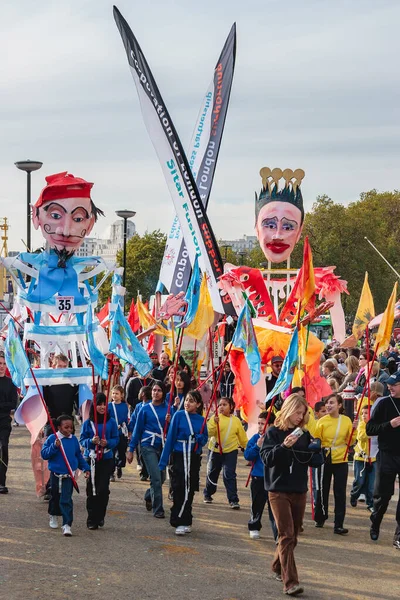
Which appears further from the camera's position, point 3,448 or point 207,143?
point 207,143

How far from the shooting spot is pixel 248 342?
13109 mm

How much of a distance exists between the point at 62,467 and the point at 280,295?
6.95 metres

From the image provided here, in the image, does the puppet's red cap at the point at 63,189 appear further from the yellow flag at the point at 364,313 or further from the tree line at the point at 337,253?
the tree line at the point at 337,253

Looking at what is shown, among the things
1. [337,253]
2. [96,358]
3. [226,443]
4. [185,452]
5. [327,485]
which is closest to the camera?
[185,452]

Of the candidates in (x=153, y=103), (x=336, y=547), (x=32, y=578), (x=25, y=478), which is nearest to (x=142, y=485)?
(x=25, y=478)

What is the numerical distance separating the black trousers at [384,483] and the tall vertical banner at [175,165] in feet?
26.5

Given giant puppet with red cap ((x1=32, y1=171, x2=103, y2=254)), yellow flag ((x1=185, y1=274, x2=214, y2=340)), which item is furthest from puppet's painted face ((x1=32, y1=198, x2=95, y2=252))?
yellow flag ((x1=185, y1=274, x2=214, y2=340))

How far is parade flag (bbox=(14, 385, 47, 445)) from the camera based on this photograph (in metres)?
12.3

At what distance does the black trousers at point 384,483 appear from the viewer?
1043cm

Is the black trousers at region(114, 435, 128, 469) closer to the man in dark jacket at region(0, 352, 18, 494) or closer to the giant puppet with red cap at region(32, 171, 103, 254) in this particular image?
the man in dark jacket at region(0, 352, 18, 494)

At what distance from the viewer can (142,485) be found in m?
13.7

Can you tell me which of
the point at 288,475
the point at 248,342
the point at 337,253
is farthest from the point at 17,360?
the point at 337,253

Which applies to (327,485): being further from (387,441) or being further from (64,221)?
(64,221)

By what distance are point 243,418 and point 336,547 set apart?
4946 mm
